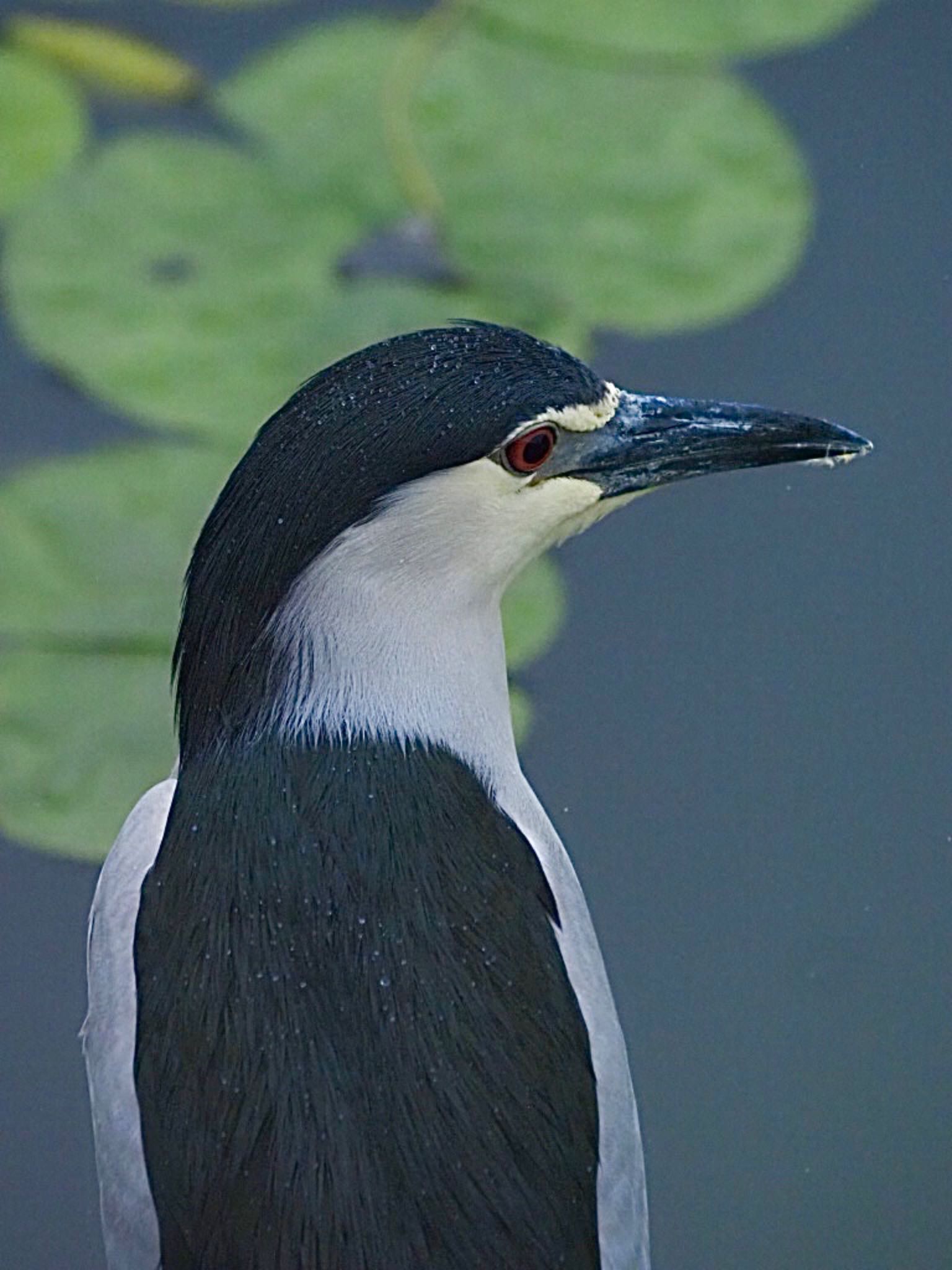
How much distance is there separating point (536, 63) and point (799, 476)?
631 millimetres

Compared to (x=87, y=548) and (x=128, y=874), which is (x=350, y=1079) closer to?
(x=128, y=874)

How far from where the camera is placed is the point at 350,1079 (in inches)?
40.9

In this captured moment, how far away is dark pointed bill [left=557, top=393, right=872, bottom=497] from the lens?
3.87 feet

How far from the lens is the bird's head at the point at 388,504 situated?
1.07m

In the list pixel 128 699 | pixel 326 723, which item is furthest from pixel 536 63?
pixel 326 723

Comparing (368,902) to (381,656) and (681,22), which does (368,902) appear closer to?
(381,656)

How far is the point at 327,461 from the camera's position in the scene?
1.07 meters

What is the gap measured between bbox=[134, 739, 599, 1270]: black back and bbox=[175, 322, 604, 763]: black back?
0.07m

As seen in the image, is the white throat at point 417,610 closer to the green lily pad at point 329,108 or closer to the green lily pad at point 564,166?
the green lily pad at point 564,166

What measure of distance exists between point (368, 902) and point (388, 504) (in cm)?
23

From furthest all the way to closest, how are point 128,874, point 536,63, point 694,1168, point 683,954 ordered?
point 536,63, point 683,954, point 694,1168, point 128,874

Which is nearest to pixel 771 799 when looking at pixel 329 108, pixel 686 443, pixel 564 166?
pixel 686 443

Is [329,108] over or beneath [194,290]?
over

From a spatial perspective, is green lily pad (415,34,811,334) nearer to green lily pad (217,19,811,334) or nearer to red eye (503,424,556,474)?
green lily pad (217,19,811,334)
